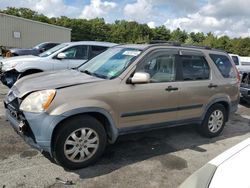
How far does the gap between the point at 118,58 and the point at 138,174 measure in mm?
1936

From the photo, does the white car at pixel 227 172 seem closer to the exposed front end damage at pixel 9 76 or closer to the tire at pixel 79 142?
the tire at pixel 79 142

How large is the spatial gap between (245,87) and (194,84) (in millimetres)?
4687

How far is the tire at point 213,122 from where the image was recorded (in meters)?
5.75

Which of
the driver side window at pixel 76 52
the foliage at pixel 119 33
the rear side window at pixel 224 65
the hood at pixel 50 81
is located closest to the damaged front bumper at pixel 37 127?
the hood at pixel 50 81

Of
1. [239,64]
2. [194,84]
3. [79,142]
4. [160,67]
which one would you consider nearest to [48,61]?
[160,67]

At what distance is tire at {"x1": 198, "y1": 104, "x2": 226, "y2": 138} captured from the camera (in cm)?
575

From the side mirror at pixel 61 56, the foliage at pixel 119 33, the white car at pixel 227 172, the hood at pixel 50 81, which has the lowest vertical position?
the white car at pixel 227 172

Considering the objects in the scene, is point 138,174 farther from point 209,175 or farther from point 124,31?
point 124,31

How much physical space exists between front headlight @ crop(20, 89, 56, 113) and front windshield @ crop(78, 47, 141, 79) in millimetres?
992

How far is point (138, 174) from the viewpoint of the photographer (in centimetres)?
407

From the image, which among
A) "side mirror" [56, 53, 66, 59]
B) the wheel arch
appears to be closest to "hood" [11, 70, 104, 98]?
the wheel arch

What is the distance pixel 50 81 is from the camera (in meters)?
4.26

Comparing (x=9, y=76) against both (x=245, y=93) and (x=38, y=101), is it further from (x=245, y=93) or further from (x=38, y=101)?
(x=245, y=93)

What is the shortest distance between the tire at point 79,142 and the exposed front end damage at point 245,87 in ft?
20.7
